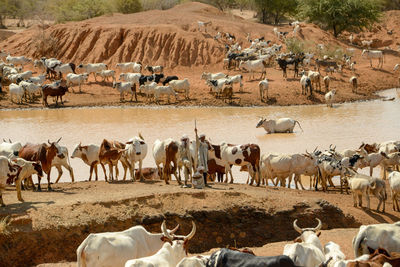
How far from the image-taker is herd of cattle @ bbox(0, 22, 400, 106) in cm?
3384

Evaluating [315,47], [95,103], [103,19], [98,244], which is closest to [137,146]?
[98,244]

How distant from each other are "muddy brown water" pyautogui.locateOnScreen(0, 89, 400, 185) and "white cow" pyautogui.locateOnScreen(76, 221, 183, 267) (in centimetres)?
923

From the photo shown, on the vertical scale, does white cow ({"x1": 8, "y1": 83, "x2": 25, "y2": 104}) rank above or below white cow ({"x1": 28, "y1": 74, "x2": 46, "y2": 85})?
below

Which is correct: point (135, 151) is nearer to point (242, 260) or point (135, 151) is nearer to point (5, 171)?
point (5, 171)

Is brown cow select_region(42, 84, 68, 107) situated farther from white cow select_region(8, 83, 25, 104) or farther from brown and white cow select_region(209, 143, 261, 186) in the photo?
brown and white cow select_region(209, 143, 261, 186)

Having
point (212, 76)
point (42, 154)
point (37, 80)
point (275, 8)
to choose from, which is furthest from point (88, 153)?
point (275, 8)

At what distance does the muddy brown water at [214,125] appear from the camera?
23766mm

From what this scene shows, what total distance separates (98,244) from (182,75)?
102ft

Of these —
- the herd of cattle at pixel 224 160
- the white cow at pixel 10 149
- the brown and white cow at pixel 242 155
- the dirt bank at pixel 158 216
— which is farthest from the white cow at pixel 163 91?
the dirt bank at pixel 158 216

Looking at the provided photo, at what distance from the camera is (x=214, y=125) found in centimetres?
2761

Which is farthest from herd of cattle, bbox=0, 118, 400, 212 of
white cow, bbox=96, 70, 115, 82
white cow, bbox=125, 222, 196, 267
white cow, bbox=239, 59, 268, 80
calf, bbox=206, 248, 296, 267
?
white cow, bbox=96, 70, 115, 82

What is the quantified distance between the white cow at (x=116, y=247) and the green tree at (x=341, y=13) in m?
41.5

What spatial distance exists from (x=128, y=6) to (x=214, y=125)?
3143cm

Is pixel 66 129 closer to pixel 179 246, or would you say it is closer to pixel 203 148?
pixel 203 148
